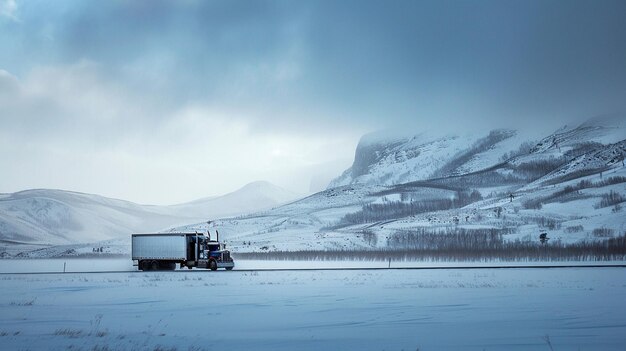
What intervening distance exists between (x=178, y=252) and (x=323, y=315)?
36435 millimetres

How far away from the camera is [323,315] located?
22766 millimetres

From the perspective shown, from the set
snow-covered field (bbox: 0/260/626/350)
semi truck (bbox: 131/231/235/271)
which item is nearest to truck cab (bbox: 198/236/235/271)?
semi truck (bbox: 131/231/235/271)

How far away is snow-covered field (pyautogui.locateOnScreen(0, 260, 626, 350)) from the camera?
17.0 m

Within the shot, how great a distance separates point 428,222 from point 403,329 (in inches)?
5417

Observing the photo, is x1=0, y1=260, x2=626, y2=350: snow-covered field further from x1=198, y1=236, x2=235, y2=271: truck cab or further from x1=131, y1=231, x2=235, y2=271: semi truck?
x1=131, y1=231, x2=235, y2=271: semi truck

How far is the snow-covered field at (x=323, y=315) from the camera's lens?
17.0m

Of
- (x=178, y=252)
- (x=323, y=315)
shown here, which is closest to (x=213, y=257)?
(x=178, y=252)

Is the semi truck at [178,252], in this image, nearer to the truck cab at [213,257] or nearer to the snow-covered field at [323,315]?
the truck cab at [213,257]

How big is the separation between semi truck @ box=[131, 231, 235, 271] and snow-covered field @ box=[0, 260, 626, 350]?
62.0 ft

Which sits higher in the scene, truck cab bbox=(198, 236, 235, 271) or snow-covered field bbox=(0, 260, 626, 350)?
truck cab bbox=(198, 236, 235, 271)

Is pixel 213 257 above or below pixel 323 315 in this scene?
above

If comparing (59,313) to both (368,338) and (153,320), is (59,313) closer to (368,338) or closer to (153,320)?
(153,320)

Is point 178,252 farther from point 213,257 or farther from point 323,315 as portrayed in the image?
point 323,315

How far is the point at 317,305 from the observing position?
1013 inches
